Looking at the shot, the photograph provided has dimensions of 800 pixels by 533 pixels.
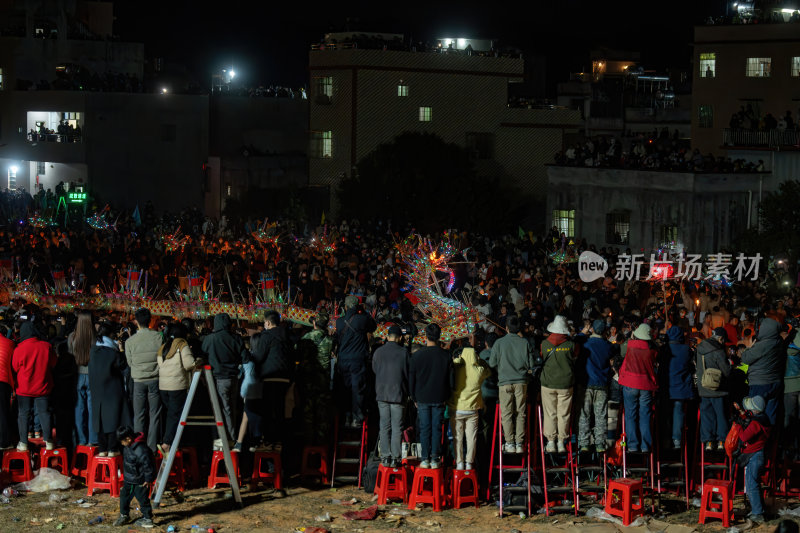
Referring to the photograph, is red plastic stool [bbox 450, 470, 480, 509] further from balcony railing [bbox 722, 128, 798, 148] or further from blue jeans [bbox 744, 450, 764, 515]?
balcony railing [bbox 722, 128, 798, 148]

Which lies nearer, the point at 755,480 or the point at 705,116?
the point at 755,480

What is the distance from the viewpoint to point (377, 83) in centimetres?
5316

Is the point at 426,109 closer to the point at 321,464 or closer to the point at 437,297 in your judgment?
the point at 437,297

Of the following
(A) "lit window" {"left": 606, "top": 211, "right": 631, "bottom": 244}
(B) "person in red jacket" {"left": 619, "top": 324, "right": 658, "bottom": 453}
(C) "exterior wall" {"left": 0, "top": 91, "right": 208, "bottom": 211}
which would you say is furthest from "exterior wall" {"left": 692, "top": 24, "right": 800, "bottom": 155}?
(B) "person in red jacket" {"left": 619, "top": 324, "right": 658, "bottom": 453}

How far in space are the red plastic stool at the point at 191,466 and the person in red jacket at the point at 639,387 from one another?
4868 mm

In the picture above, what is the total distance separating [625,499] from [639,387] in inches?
51.8

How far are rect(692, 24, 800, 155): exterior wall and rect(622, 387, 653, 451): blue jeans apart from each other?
112 ft

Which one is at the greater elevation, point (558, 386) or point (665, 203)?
point (665, 203)

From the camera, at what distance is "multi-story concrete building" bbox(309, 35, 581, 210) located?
5303 centimetres

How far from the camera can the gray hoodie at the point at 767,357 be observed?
1492 centimetres

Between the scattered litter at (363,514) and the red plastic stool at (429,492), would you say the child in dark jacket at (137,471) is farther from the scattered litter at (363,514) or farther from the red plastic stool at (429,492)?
the red plastic stool at (429,492)

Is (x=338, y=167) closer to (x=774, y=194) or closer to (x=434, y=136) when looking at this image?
(x=434, y=136)

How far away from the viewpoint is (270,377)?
15.4m

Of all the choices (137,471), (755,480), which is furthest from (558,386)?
(137,471)
